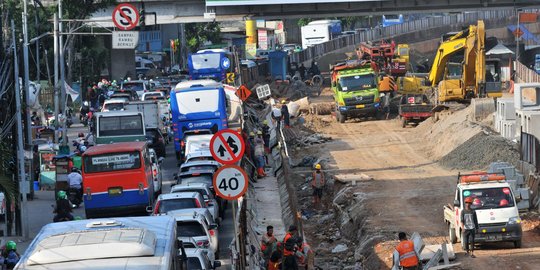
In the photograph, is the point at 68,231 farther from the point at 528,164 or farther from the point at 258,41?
the point at 258,41

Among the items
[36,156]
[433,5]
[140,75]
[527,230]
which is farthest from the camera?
[140,75]

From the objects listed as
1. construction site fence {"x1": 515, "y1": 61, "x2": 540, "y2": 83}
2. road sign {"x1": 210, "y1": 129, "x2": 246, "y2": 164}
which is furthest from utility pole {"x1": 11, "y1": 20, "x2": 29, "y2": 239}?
construction site fence {"x1": 515, "y1": 61, "x2": 540, "y2": 83}

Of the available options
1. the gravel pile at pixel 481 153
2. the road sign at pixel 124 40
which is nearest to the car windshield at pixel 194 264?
the gravel pile at pixel 481 153

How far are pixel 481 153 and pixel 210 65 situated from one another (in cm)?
3061

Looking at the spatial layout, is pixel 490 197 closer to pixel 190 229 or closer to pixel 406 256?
pixel 406 256

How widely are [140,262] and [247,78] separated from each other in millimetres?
70516

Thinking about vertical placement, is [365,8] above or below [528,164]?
above

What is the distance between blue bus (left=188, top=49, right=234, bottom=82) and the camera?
6944 cm

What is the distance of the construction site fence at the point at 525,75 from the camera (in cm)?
6556

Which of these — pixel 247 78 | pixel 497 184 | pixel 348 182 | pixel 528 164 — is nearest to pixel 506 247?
pixel 497 184

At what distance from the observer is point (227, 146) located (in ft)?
71.4

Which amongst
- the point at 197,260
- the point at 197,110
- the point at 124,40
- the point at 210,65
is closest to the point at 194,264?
the point at 197,260

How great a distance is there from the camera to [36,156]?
4081 cm

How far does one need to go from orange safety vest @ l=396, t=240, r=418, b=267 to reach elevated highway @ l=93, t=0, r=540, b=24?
49901mm
